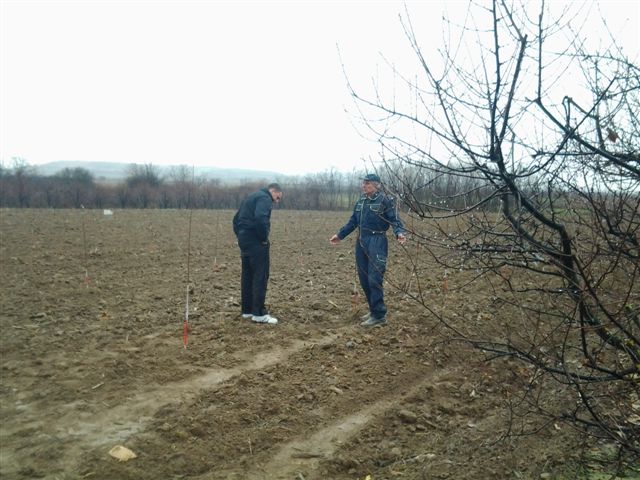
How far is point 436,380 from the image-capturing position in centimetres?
506

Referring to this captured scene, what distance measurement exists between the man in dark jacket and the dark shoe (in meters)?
1.21

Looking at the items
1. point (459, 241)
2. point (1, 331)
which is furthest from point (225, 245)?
point (459, 241)

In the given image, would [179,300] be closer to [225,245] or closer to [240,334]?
[240,334]

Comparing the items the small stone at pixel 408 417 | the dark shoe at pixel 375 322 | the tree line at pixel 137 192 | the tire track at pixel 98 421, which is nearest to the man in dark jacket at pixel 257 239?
the dark shoe at pixel 375 322

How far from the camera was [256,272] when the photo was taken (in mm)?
6598

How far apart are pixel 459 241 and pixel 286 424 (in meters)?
2.19

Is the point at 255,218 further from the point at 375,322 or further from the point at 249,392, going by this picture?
the point at 249,392

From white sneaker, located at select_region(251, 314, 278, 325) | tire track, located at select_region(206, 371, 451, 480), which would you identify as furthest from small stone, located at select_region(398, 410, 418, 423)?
white sneaker, located at select_region(251, 314, 278, 325)

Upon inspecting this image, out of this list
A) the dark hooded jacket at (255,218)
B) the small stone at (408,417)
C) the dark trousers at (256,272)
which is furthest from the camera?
the dark trousers at (256,272)

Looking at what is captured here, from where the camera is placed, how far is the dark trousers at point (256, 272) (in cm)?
657

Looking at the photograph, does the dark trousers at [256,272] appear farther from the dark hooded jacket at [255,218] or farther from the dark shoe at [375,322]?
the dark shoe at [375,322]

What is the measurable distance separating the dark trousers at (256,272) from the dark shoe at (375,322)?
1.41m

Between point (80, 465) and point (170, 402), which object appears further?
point (170, 402)

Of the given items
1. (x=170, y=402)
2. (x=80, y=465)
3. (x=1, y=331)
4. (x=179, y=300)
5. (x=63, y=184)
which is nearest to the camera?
(x=80, y=465)
